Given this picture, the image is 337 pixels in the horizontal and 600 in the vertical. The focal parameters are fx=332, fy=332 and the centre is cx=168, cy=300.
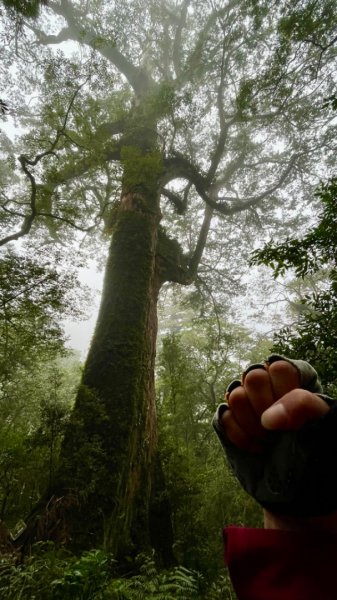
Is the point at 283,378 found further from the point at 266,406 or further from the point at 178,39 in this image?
the point at 178,39

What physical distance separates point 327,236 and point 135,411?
447cm

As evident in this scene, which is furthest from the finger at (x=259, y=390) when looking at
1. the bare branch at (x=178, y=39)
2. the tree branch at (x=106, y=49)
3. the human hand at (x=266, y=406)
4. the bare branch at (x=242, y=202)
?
the bare branch at (x=178, y=39)

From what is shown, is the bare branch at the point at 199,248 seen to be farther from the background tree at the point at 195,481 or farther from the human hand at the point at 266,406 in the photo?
the human hand at the point at 266,406

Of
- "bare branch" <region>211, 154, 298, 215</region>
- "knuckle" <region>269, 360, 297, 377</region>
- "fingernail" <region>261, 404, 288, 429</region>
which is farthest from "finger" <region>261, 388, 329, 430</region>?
"bare branch" <region>211, 154, 298, 215</region>

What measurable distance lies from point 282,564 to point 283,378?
40 centimetres

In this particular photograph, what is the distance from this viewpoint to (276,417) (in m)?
0.75

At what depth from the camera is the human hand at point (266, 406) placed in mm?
742

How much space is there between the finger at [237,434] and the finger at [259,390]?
0.08 m

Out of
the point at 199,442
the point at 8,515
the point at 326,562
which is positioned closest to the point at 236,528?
the point at 326,562

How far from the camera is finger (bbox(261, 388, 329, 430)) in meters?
0.74

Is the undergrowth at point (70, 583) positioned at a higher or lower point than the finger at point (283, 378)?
lower

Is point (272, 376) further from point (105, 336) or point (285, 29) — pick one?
point (285, 29)

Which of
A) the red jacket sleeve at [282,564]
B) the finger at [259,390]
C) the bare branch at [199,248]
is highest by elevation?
the bare branch at [199,248]

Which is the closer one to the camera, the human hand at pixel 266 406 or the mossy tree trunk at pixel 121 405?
the human hand at pixel 266 406
